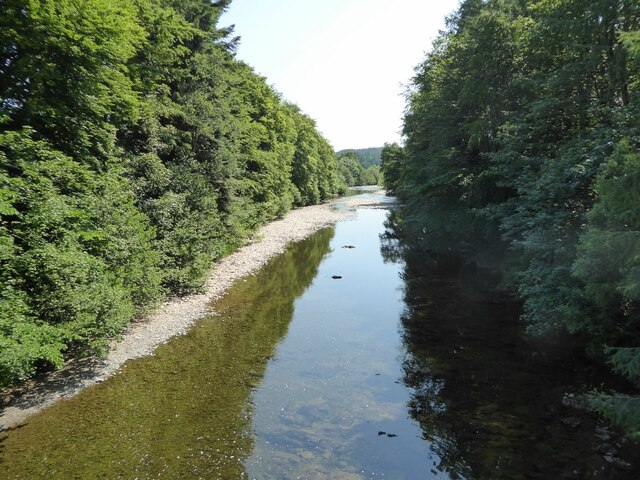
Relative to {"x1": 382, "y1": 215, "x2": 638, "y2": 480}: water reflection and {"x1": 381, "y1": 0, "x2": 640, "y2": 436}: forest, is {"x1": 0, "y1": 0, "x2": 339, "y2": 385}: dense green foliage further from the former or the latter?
{"x1": 381, "y1": 0, "x2": 640, "y2": 436}: forest

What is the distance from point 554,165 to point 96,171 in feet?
47.3

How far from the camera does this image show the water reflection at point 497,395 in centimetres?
691

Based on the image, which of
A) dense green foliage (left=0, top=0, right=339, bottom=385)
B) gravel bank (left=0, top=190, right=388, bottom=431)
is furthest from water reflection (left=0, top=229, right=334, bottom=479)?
dense green foliage (left=0, top=0, right=339, bottom=385)

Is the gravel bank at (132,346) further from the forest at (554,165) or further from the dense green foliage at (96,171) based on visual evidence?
the forest at (554,165)

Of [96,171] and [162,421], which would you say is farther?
[96,171]

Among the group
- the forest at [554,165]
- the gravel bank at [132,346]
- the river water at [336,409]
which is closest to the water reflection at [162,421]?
the river water at [336,409]

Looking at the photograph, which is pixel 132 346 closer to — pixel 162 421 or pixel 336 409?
pixel 162 421

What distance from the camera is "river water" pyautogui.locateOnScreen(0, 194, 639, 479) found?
6.94 metres

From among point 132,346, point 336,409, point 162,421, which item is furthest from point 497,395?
point 132,346

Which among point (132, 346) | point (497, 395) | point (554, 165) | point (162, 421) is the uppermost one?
point (554, 165)

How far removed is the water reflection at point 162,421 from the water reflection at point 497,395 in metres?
4.15

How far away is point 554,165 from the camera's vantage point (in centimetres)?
1133

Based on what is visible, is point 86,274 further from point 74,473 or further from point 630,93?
point 630,93

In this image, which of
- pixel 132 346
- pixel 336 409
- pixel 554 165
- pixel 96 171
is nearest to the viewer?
pixel 336 409
